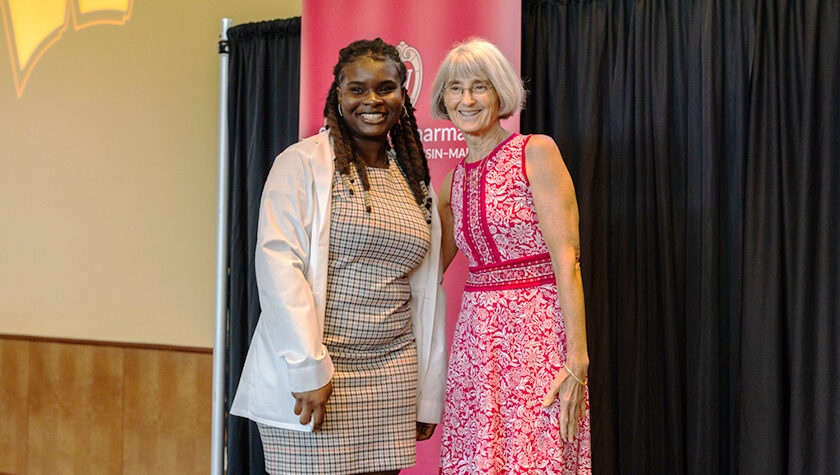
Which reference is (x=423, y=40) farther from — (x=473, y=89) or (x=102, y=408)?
(x=102, y=408)

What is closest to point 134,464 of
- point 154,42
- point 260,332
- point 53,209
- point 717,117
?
point 53,209

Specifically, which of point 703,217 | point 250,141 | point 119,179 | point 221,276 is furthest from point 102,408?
point 703,217

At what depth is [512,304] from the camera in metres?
2.13

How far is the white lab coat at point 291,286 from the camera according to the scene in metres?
1.93

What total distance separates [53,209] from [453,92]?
3.18 meters

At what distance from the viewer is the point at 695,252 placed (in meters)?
2.99

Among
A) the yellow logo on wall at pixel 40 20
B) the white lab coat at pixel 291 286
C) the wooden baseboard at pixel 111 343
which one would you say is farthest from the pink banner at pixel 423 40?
the yellow logo on wall at pixel 40 20

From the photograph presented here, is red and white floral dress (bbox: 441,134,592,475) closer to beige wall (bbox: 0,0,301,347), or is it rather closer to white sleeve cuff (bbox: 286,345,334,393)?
white sleeve cuff (bbox: 286,345,334,393)

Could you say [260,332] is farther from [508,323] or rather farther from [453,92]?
[453,92]

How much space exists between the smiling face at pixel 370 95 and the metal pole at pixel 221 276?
6.44 ft

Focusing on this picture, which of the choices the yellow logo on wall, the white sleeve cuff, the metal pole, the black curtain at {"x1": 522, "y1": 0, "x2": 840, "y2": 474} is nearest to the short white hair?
the white sleeve cuff

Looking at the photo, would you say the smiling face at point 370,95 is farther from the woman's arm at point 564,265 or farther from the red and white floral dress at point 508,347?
the woman's arm at point 564,265

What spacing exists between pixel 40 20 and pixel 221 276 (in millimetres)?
2011

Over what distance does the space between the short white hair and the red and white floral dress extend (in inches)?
4.3
